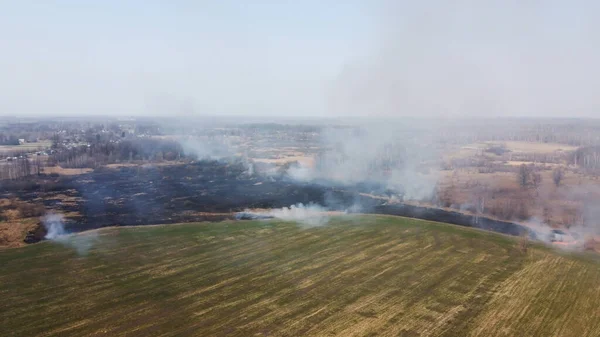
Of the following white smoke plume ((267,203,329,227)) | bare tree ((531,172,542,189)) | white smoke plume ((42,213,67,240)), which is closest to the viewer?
white smoke plume ((42,213,67,240))

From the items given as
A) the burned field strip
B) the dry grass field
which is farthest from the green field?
the dry grass field

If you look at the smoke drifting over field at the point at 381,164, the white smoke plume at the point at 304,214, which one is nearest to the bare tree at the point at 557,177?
the smoke drifting over field at the point at 381,164

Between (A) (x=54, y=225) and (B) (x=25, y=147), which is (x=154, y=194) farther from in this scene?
(B) (x=25, y=147)

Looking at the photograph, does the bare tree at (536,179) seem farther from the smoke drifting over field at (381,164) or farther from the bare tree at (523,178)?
the smoke drifting over field at (381,164)

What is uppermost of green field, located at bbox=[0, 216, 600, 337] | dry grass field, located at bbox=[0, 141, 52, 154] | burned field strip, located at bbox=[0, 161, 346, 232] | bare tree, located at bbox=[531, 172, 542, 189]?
dry grass field, located at bbox=[0, 141, 52, 154]

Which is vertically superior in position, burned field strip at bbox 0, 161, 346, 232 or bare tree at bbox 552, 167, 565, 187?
bare tree at bbox 552, 167, 565, 187

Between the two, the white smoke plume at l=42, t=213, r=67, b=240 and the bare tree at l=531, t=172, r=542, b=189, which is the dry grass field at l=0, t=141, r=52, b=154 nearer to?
the white smoke plume at l=42, t=213, r=67, b=240

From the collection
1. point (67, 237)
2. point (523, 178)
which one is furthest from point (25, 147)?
point (523, 178)

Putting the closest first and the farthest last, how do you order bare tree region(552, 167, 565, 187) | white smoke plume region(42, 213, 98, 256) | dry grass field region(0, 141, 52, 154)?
white smoke plume region(42, 213, 98, 256), bare tree region(552, 167, 565, 187), dry grass field region(0, 141, 52, 154)

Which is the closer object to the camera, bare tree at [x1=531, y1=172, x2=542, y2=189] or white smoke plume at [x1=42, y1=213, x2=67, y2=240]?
white smoke plume at [x1=42, y1=213, x2=67, y2=240]
